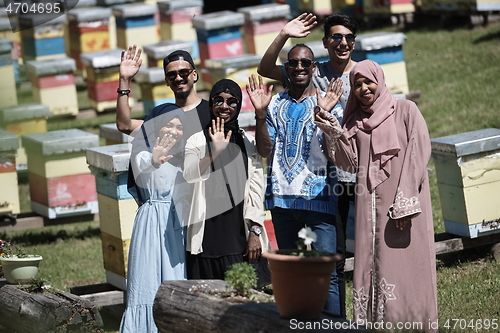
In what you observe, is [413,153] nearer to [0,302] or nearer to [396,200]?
[396,200]

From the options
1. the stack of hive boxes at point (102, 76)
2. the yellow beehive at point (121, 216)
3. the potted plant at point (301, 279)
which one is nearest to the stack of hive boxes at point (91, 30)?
the stack of hive boxes at point (102, 76)

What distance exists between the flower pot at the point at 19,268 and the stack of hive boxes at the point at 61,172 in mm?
2344

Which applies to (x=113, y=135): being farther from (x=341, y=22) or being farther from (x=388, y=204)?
(x=388, y=204)

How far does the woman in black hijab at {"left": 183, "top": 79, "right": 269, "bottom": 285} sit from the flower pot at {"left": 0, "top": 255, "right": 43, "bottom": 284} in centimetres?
165

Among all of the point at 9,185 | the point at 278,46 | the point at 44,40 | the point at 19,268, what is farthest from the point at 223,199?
the point at 44,40

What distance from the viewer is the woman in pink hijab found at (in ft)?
12.4

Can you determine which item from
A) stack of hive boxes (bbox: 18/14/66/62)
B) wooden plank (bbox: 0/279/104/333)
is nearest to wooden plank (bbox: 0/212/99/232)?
wooden plank (bbox: 0/279/104/333)

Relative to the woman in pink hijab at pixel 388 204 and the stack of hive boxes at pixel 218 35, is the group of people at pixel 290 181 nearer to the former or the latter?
the woman in pink hijab at pixel 388 204

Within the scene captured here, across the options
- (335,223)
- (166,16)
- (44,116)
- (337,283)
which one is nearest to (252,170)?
(335,223)

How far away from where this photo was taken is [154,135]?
13.8ft

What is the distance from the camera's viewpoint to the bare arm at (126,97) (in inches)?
169

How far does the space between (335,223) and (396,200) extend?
473 millimetres

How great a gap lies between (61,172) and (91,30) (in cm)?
715

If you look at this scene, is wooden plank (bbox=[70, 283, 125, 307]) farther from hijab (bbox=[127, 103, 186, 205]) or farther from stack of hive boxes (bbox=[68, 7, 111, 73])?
stack of hive boxes (bbox=[68, 7, 111, 73])
